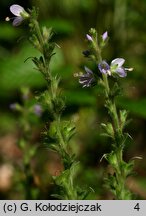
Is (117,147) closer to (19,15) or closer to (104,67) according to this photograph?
(104,67)

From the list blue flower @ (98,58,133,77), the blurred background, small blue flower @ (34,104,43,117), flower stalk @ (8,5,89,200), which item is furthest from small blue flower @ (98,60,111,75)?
small blue flower @ (34,104,43,117)

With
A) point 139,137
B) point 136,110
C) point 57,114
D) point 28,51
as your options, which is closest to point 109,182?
point 57,114

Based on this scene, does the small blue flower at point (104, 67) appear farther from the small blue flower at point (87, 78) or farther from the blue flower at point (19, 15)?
the blue flower at point (19, 15)

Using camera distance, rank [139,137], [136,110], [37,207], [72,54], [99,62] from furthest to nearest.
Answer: [72,54]
[139,137]
[136,110]
[37,207]
[99,62]

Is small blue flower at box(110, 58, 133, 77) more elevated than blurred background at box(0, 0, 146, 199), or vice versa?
blurred background at box(0, 0, 146, 199)

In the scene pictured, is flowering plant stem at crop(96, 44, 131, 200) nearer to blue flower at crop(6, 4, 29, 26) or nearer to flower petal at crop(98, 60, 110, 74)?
flower petal at crop(98, 60, 110, 74)

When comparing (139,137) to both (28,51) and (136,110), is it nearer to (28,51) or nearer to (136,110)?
(28,51)

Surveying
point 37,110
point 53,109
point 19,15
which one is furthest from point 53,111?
point 37,110

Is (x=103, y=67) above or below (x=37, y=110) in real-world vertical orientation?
below
